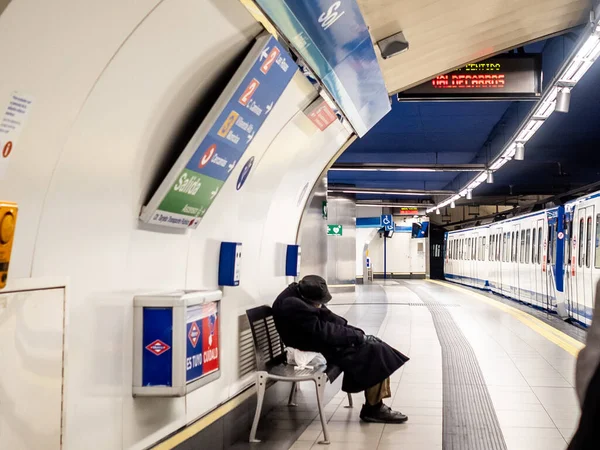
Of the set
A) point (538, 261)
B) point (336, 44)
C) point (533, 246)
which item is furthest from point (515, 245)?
point (336, 44)

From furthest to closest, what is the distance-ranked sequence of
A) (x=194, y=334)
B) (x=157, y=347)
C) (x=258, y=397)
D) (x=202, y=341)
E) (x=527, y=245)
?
(x=527, y=245) < (x=258, y=397) < (x=202, y=341) < (x=194, y=334) < (x=157, y=347)

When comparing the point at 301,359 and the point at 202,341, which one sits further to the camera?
the point at 301,359

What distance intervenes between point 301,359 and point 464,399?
189 centimetres

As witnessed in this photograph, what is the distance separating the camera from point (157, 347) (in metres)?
3.77

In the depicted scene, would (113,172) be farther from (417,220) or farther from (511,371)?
(417,220)

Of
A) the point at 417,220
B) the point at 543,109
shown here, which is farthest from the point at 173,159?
the point at 417,220

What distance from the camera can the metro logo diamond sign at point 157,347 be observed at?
3773mm

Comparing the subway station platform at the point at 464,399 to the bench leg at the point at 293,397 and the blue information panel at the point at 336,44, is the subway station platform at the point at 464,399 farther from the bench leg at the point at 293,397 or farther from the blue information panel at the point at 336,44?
the blue information panel at the point at 336,44

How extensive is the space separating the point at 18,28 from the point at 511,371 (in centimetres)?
746

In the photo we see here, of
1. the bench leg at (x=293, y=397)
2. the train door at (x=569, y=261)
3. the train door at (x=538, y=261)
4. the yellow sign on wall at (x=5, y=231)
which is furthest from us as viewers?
the train door at (x=538, y=261)

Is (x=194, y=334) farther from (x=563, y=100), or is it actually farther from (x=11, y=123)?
(x=563, y=100)

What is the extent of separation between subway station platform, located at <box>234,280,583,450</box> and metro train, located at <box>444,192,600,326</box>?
118 cm

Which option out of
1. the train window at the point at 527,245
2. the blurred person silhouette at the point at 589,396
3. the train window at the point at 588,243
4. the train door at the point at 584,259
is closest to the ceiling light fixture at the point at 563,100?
the train door at the point at 584,259

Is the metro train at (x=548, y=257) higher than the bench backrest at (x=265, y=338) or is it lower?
higher
